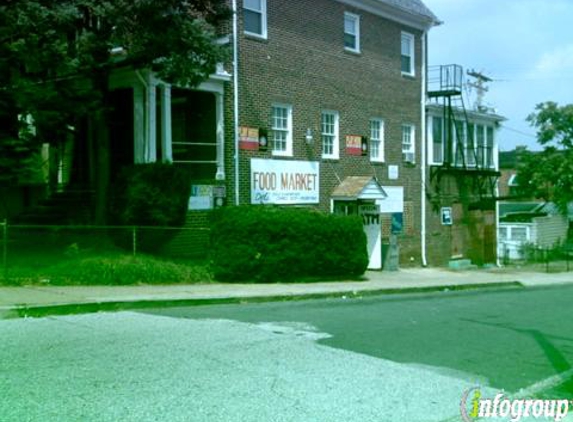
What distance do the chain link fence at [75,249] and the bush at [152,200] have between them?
4cm

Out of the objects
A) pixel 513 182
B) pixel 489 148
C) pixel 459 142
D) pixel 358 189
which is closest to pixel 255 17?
pixel 358 189

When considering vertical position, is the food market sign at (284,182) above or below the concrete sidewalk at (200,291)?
above

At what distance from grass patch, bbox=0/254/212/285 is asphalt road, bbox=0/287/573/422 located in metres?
2.98

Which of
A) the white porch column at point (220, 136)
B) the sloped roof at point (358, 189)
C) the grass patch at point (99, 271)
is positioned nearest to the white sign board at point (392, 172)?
the sloped roof at point (358, 189)

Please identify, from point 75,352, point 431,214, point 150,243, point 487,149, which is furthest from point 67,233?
point 487,149

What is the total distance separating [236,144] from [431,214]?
1115cm

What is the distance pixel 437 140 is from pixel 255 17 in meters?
11.2

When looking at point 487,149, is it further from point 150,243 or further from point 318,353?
point 318,353

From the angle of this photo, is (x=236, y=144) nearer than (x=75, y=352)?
No

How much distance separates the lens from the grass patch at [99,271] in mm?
14836

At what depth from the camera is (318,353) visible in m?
9.02

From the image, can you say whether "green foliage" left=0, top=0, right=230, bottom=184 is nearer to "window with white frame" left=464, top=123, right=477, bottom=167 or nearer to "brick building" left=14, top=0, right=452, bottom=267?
"brick building" left=14, top=0, right=452, bottom=267

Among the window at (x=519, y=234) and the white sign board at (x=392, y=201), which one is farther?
the window at (x=519, y=234)

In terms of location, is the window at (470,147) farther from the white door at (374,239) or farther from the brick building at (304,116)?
the white door at (374,239)
